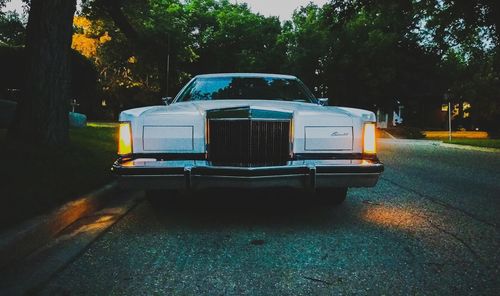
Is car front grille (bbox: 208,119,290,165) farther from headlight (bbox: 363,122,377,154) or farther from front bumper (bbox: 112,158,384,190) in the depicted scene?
headlight (bbox: 363,122,377,154)

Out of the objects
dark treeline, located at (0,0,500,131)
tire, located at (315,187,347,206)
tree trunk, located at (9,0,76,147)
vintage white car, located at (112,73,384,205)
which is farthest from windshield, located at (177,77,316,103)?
dark treeline, located at (0,0,500,131)

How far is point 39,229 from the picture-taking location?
12.0 ft

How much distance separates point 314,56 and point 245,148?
32.5 m

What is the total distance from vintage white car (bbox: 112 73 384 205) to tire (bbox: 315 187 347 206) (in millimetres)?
990

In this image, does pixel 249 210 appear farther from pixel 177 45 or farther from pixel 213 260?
pixel 177 45

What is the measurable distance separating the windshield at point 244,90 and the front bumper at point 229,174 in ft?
5.60

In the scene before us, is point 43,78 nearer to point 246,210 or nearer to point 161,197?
point 161,197

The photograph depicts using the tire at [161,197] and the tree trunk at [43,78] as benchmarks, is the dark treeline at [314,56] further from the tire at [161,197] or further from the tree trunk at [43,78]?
the tire at [161,197]

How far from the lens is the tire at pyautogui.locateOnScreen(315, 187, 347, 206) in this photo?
17.0ft

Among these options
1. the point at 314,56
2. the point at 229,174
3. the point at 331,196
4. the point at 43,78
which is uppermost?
the point at 314,56

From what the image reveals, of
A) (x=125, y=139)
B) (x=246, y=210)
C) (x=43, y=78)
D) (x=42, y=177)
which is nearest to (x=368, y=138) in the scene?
(x=246, y=210)

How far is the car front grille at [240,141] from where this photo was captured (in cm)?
410

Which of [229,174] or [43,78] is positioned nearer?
[229,174]

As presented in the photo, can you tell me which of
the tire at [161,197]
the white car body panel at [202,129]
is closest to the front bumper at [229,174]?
the white car body panel at [202,129]
